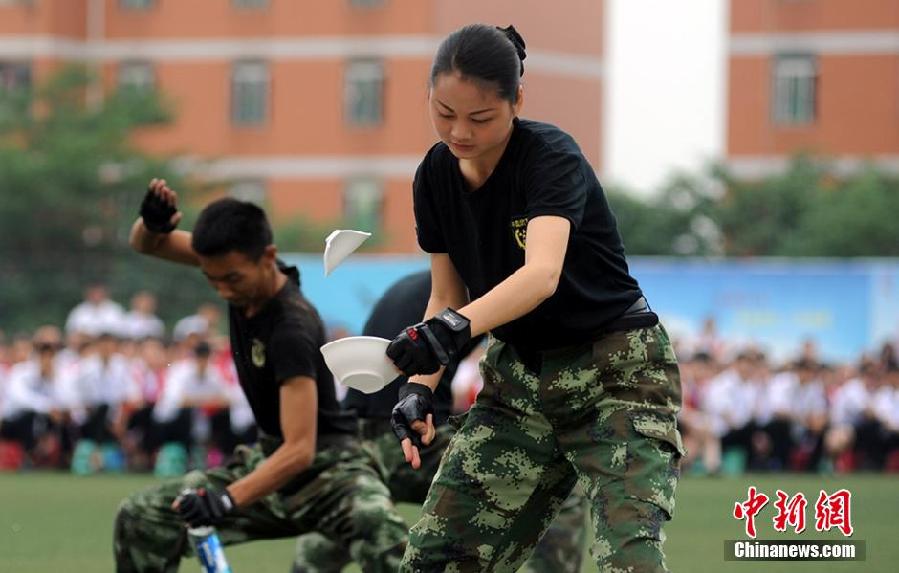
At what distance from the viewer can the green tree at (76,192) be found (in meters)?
34.7

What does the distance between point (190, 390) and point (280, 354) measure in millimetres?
15656

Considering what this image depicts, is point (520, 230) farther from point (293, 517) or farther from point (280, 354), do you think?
point (293, 517)

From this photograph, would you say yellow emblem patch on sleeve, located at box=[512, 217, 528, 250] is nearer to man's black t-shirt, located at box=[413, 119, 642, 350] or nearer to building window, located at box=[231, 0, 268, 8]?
man's black t-shirt, located at box=[413, 119, 642, 350]

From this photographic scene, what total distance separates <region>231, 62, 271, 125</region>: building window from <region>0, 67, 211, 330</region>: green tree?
9.82 meters

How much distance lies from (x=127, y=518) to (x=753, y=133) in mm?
43889

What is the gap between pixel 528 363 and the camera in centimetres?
577

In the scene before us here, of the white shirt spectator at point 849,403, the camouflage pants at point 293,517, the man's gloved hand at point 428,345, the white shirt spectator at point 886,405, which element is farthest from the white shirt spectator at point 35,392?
the man's gloved hand at point 428,345

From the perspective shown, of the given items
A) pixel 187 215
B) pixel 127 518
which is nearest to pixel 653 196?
pixel 187 215

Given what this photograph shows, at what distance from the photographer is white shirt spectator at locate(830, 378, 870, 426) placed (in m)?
24.7

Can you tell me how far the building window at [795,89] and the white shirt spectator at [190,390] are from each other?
3026 cm

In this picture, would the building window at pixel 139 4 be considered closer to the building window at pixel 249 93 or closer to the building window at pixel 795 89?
the building window at pixel 249 93

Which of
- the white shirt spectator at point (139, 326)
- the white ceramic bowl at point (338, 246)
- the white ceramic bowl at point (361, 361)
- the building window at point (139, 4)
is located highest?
the building window at point (139, 4)

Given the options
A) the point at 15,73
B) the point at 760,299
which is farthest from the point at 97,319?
the point at 15,73

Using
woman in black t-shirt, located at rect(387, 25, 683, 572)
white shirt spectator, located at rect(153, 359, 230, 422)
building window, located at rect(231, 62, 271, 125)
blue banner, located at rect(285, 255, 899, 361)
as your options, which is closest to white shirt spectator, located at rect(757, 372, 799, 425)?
blue banner, located at rect(285, 255, 899, 361)
